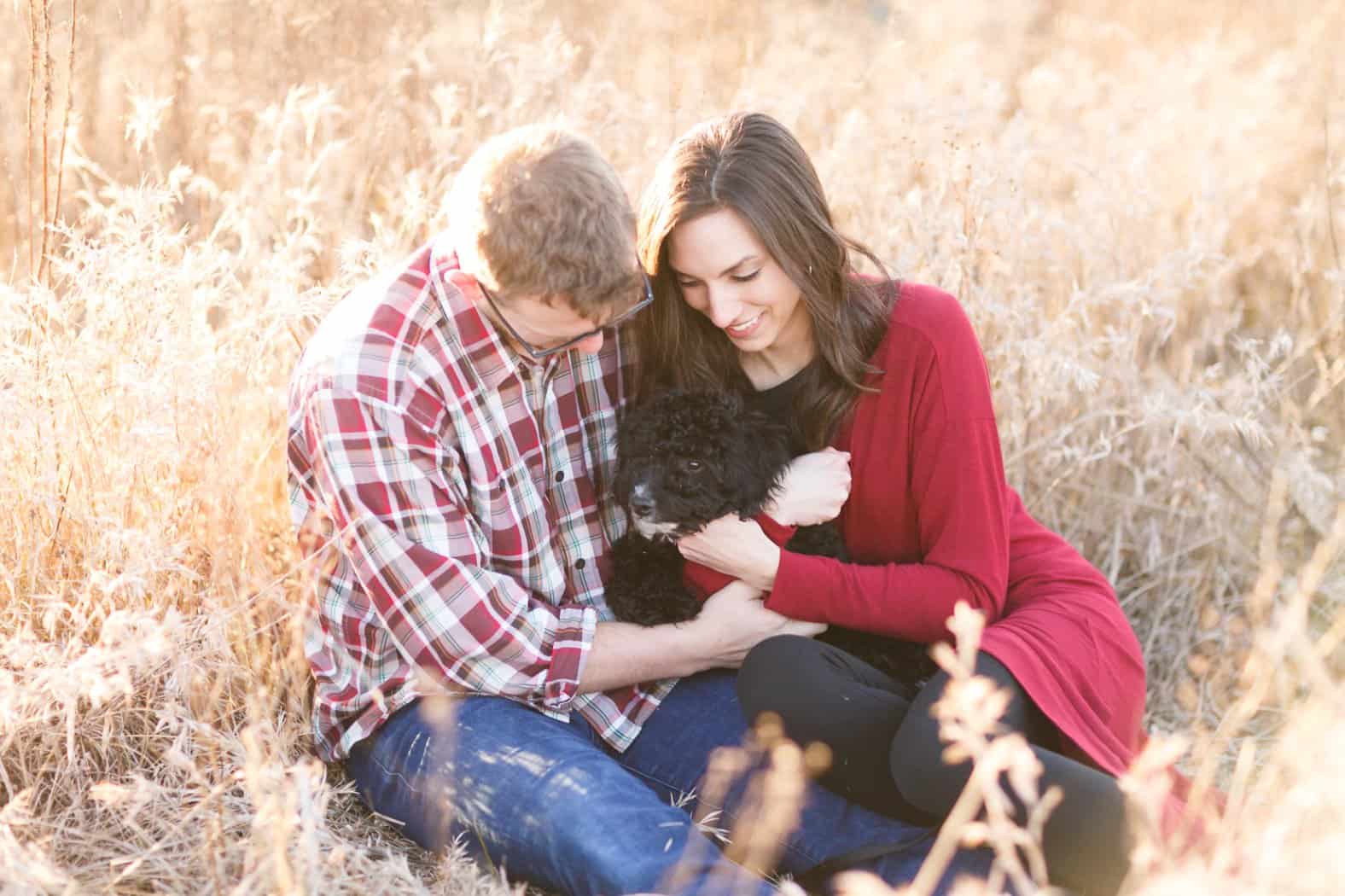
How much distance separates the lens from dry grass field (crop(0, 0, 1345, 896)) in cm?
221

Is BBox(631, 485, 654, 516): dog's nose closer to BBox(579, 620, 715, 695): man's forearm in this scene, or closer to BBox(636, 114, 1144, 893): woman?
BBox(636, 114, 1144, 893): woman

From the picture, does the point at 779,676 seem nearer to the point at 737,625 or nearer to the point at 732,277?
the point at 737,625

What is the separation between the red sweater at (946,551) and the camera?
265 centimetres

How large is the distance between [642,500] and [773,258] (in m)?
0.67

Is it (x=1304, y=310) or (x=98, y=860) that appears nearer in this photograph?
(x=98, y=860)

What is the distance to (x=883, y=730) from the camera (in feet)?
8.43

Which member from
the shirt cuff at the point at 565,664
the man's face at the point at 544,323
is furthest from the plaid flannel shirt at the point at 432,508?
the man's face at the point at 544,323

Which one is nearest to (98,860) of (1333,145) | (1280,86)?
(1333,145)

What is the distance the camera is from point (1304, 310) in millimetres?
4145

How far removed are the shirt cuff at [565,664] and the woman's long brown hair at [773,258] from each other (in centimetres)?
70

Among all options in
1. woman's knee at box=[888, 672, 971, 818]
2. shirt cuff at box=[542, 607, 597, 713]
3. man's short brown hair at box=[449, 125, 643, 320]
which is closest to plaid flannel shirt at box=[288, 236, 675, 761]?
shirt cuff at box=[542, 607, 597, 713]

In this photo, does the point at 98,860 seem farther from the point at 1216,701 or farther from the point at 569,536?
the point at 1216,701

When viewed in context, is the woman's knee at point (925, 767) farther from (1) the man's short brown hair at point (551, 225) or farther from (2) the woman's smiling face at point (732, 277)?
(1) the man's short brown hair at point (551, 225)

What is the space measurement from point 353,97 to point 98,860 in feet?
10.4
